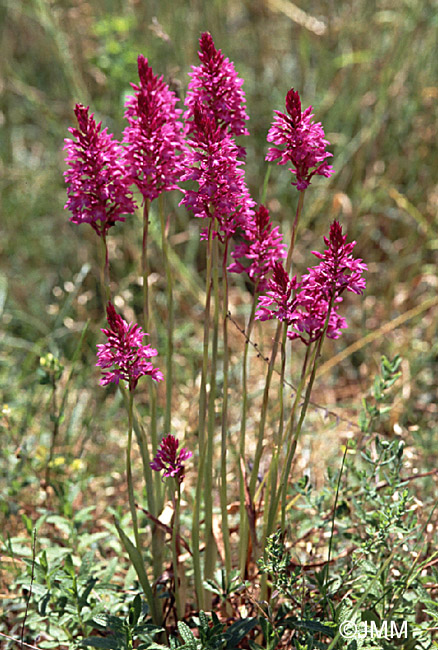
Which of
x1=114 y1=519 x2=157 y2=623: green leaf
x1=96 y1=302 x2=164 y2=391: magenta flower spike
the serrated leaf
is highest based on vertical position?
x1=96 y1=302 x2=164 y2=391: magenta flower spike

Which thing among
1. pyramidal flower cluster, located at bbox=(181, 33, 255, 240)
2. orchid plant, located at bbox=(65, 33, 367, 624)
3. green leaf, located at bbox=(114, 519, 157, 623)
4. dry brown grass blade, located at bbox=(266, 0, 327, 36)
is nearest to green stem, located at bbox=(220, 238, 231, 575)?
orchid plant, located at bbox=(65, 33, 367, 624)

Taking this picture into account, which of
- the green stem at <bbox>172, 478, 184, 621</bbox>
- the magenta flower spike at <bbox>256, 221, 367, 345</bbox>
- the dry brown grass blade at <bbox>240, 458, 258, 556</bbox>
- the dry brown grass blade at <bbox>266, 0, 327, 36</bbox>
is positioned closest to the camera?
the magenta flower spike at <bbox>256, 221, 367, 345</bbox>

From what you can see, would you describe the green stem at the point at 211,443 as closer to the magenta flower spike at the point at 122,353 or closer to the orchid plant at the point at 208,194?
the orchid plant at the point at 208,194

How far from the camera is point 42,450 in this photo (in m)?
2.73

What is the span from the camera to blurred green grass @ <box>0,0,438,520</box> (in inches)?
142

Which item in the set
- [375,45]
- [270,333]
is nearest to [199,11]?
[375,45]

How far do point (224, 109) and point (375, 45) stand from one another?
3030mm

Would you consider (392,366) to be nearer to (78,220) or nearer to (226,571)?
(226,571)

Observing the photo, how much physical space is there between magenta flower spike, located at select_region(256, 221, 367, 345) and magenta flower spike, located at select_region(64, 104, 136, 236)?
16.0 inches

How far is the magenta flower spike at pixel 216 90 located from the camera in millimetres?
1555

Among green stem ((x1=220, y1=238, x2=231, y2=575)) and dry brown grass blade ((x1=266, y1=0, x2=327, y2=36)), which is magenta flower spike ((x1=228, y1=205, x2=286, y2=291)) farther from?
dry brown grass blade ((x1=266, y1=0, x2=327, y2=36))

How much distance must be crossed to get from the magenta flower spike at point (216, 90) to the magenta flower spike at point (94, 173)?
0.21 metres

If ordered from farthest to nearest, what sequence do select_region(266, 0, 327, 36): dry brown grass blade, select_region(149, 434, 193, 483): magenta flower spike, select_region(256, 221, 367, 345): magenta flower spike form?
select_region(266, 0, 327, 36): dry brown grass blade
select_region(149, 434, 193, 483): magenta flower spike
select_region(256, 221, 367, 345): magenta flower spike

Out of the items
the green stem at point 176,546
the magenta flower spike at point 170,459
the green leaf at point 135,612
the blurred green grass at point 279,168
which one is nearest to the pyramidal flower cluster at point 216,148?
the magenta flower spike at point 170,459
